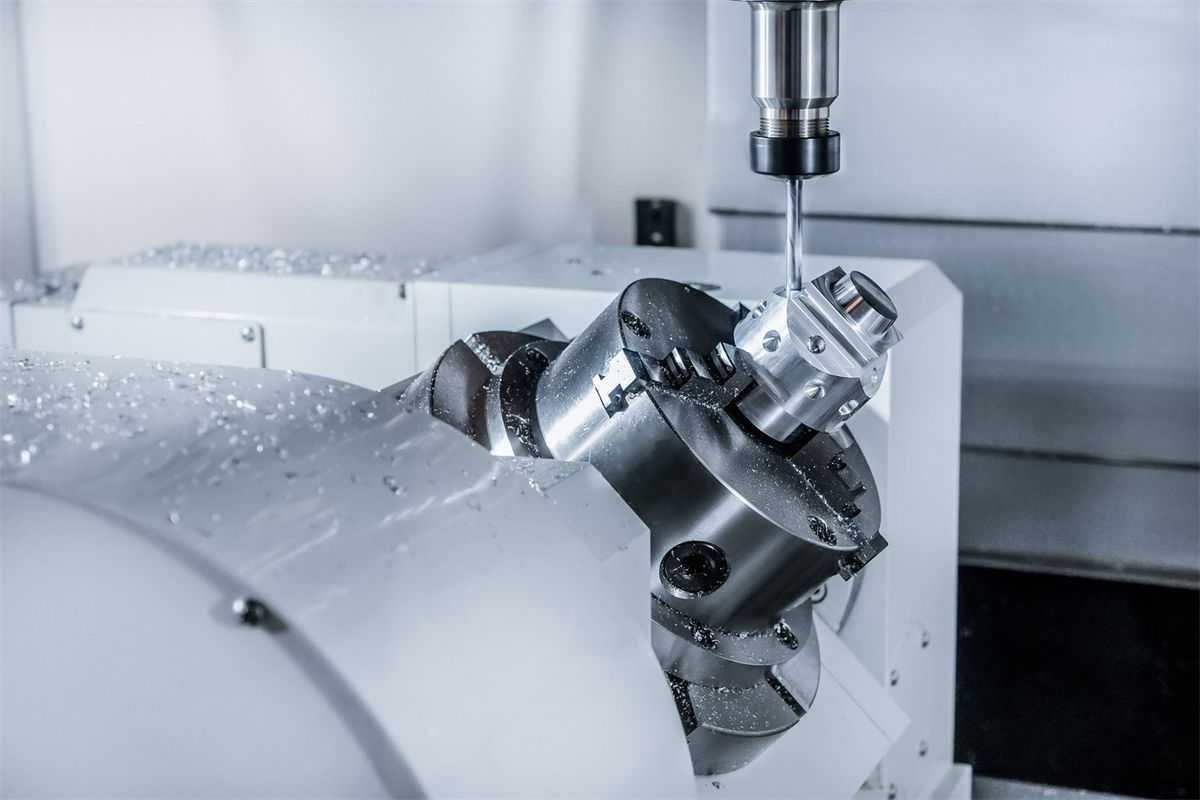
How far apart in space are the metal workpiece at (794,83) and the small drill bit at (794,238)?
0.05ft

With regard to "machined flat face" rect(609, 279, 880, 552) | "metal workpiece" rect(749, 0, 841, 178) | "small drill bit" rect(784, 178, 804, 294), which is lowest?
"machined flat face" rect(609, 279, 880, 552)

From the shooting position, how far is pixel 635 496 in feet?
2.44

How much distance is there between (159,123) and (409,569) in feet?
4.28

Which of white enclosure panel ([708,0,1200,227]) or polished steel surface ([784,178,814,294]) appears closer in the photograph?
polished steel surface ([784,178,814,294])

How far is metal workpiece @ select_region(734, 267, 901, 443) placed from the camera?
2.41 ft

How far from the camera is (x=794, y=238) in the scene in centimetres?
76

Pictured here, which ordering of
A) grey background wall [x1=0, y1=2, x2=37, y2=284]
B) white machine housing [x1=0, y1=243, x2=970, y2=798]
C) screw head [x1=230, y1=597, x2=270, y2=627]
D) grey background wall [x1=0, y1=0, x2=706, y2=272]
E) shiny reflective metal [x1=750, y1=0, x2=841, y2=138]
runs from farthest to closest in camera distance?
1. grey background wall [x1=0, y1=2, x2=37, y2=284]
2. grey background wall [x1=0, y1=0, x2=706, y2=272]
3. white machine housing [x1=0, y1=243, x2=970, y2=798]
4. shiny reflective metal [x1=750, y1=0, x2=841, y2=138]
5. screw head [x1=230, y1=597, x2=270, y2=627]

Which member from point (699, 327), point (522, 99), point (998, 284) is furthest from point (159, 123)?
point (699, 327)

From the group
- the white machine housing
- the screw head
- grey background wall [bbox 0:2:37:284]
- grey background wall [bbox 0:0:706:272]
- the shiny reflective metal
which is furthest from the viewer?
grey background wall [bbox 0:2:37:284]

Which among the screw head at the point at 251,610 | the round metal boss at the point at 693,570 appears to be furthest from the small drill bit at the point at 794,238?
the screw head at the point at 251,610

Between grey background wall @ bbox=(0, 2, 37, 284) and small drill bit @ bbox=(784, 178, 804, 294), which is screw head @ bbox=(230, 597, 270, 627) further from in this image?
grey background wall @ bbox=(0, 2, 37, 284)

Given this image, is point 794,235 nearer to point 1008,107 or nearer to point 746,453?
point 746,453

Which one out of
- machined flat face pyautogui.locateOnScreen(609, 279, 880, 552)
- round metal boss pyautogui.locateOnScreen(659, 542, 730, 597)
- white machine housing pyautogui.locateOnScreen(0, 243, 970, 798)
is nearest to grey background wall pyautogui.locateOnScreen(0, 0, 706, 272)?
white machine housing pyautogui.locateOnScreen(0, 243, 970, 798)

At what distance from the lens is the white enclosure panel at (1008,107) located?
4.54ft
